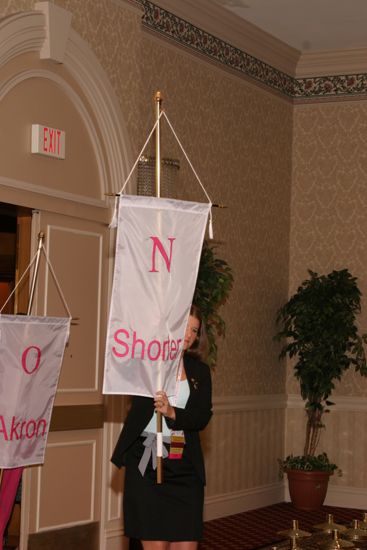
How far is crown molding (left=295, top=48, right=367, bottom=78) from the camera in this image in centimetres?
988

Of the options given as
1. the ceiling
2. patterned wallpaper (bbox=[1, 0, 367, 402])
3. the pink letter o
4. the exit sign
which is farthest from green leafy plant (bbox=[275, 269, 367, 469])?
the pink letter o

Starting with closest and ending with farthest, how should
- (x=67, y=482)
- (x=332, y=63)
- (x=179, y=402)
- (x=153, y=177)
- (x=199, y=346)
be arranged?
(x=179, y=402) → (x=199, y=346) → (x=67, y=482) → (x=153, y=177) → (x=332, y=63)

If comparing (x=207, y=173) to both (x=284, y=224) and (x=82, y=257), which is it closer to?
(x=284, y=224)

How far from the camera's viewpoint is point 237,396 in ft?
30.2

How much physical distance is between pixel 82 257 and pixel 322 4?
10.8 feet

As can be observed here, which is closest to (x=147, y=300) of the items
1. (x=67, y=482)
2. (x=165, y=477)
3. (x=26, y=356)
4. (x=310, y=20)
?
(x=165, y=477)

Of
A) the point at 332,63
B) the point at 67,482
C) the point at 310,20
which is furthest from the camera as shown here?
the point at 332,63

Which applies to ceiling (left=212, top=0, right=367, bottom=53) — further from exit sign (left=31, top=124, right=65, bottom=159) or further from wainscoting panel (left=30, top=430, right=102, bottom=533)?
wainscoting panel (left=30, top=430, right=102, bottom=533)

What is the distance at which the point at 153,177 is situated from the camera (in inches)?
283

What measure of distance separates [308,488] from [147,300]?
5366 millimetres

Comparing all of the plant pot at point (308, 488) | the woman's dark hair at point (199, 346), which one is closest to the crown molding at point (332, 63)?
the plant pot at point (308, 488)

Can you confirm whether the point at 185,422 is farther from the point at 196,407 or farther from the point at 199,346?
the point at 199,346

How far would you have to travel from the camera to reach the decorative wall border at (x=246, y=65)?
26.5 ft

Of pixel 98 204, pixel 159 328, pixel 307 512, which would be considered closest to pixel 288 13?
pixel 98 204
